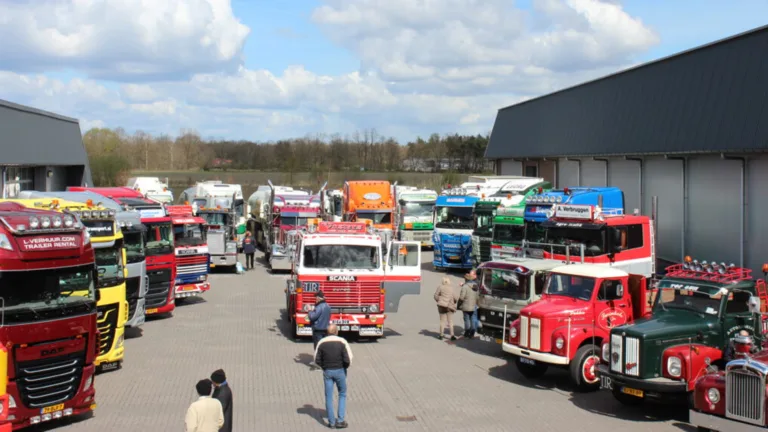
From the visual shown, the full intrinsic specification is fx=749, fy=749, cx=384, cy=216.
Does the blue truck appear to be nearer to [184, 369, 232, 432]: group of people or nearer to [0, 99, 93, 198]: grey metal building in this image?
[0, 99, 93, 198]: grey metal building

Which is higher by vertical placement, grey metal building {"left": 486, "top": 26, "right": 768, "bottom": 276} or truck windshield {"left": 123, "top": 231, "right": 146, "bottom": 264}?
grey metal building {"left": 486, "top": 26, "right": 768, "bottom": 276}

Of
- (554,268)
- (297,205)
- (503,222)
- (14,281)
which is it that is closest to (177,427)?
(14,281)

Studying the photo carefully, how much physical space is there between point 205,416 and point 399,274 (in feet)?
33.7

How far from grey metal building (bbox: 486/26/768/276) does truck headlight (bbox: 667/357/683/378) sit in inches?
611

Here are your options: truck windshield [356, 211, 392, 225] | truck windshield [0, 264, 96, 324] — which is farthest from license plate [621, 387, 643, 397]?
truck windshield [356, 211, 392, 225]

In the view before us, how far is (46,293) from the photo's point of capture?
12531 mm

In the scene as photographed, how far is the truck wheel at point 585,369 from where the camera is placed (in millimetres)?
14688

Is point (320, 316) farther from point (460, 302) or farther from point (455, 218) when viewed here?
point (455, 218)

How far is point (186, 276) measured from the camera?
25094mm

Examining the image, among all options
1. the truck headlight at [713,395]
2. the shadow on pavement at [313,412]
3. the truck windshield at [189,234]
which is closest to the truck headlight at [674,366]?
the truck headlight at [713,395]

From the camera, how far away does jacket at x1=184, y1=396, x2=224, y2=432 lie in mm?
9117

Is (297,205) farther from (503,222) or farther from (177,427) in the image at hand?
(177,427)

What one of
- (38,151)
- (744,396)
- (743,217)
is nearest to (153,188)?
(38,151)

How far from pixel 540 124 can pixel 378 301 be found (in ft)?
116
